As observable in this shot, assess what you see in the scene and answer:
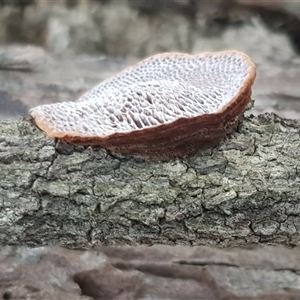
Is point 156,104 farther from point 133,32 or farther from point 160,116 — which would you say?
point 133,32

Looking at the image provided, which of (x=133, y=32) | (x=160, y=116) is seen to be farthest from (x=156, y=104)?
(x=133, y=32)

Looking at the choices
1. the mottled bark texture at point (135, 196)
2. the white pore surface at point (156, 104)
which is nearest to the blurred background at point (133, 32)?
the white pore surface at point (156, 104)

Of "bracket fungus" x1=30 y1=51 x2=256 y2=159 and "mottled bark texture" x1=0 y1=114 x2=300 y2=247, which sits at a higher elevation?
"bracket fungus" x1=30 y1=51 x2=256 y2=159

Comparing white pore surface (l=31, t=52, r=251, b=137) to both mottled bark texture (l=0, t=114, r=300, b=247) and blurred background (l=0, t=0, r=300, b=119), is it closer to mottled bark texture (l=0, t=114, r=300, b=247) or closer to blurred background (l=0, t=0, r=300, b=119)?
mottled bark texture (l=0, t=114, r=300, b=247)

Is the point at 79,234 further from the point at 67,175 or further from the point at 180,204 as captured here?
the point at 180,204

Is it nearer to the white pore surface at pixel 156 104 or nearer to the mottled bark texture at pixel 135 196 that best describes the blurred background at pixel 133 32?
the white pore surface at pixel 156 104

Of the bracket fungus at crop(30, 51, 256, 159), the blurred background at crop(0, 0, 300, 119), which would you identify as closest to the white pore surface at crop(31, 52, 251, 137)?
the bracket fungus at crop(30, 51, 256, 159)
